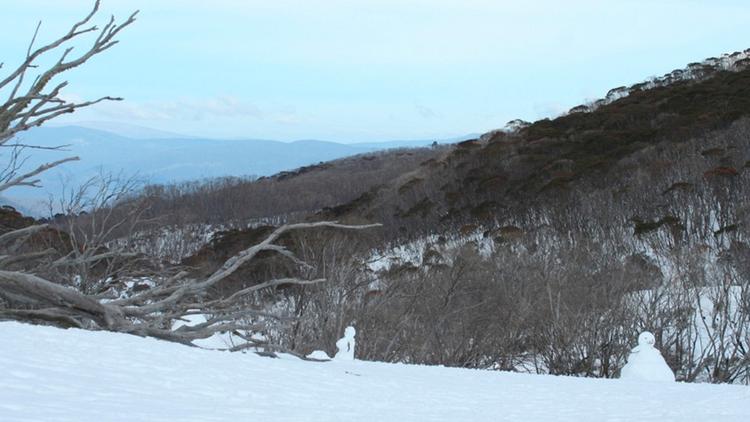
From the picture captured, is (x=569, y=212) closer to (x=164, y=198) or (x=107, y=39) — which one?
(x=107, y=39)

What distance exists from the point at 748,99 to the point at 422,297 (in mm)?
16484

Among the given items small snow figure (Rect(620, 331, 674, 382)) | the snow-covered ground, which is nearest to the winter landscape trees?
the snow-covered ground

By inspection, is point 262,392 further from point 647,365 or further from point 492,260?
point 492,260

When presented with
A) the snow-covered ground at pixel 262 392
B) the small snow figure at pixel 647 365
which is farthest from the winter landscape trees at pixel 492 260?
the small snow figure at pixel 647 365

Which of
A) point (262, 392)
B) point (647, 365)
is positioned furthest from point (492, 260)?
point (262, 392)

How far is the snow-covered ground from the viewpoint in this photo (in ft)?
7.98

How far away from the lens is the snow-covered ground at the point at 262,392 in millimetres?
2434

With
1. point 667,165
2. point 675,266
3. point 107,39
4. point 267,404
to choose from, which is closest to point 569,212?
point 667,165

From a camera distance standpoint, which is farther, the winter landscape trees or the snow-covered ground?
the winter landscape trees

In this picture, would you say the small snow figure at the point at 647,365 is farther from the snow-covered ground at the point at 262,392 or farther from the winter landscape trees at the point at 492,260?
the winter landscape trees at the point at 492,260

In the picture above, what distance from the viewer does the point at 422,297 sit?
49.3 feet

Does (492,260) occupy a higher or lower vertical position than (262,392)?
higher

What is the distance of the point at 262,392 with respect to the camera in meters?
Result: 3.17

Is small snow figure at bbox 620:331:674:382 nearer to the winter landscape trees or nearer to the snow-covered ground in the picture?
the snow-covered ground
